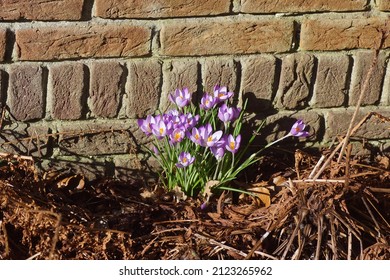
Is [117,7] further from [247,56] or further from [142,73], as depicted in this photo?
[247,56]

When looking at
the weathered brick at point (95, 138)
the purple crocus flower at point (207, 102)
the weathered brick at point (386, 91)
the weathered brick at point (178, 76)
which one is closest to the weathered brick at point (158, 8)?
the weathered brick at point (178, 76)

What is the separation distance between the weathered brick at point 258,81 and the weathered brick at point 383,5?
0.42 meters

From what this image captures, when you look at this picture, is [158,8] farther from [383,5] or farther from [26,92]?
[383,5]

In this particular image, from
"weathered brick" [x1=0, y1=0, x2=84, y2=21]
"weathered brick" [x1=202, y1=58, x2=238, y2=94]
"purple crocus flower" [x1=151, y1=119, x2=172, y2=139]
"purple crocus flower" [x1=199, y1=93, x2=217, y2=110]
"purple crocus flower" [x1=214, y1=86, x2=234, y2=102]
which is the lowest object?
"purple crocus flower" [x1=151, y1=119, x2=172, y2=139]

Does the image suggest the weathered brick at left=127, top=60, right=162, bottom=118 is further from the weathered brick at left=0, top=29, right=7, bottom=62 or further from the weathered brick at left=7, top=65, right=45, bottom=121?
the weathered brick at left=0, top=29, right=7, bottom=62

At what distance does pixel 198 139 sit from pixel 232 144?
0.42ft

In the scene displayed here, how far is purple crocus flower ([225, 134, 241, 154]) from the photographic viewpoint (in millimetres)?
2678

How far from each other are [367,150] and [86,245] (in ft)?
3.95

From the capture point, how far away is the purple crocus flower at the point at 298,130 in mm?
2828

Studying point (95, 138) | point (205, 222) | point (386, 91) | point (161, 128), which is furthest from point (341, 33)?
point (95, 138)

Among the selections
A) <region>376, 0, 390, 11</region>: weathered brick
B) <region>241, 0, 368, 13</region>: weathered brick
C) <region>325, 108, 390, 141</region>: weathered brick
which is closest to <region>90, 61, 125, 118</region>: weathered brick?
<region>241, 0, 368, 13</region>: weathered brick

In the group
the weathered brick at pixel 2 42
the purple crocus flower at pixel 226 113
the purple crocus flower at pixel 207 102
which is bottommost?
the purple crocus flower at pixel 226 113

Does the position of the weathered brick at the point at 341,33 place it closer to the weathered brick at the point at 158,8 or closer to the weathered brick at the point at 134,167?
the weathered brick at the point at 158,8

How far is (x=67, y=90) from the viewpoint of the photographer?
9.21 ft
